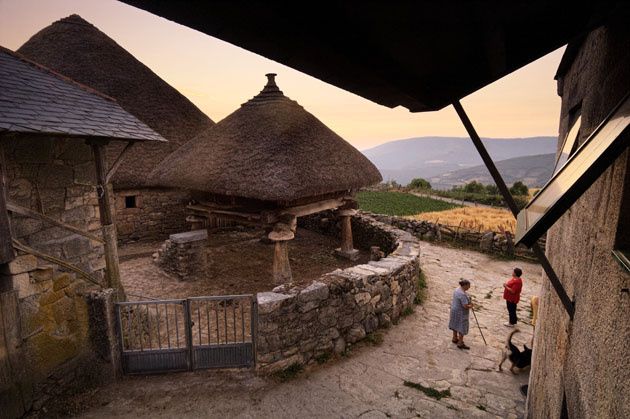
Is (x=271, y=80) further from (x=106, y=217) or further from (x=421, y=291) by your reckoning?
(x=421, y=291)

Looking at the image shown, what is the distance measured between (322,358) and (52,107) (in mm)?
5312

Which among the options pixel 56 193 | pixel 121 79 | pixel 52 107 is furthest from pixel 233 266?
pixel 121 79

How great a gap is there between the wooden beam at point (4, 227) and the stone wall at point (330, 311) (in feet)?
9.71

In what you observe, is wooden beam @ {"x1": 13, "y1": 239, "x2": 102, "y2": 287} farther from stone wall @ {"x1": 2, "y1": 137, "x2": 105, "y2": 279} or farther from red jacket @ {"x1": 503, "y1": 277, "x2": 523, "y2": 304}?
red jacket @ {"x1": 503, "y1": 277, "x2": 523, "y2": 304}

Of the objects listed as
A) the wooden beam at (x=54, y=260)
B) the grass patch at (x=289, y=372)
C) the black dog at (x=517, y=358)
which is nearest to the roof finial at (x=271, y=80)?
the wooden beam at (x=54, y=260)

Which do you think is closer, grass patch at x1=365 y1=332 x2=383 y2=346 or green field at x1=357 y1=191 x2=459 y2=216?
grass patch at x1=365 y1=332 x2=383 y2=346

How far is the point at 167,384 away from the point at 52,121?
3.79 metres

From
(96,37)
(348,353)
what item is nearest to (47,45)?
(96,37)

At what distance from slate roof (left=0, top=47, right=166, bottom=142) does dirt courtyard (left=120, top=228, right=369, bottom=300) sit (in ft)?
9.82

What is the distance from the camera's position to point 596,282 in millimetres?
1563

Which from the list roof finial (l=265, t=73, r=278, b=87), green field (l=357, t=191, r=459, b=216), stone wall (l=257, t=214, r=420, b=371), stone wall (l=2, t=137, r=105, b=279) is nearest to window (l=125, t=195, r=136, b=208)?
roof finial (l=265, t=73, r=278, b=87)

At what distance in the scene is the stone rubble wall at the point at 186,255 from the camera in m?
8.30

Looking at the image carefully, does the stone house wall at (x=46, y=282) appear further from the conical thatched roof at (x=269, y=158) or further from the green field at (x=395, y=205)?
the green field at (x=395, y=205)

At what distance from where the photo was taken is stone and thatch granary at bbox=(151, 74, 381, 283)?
286 inches
